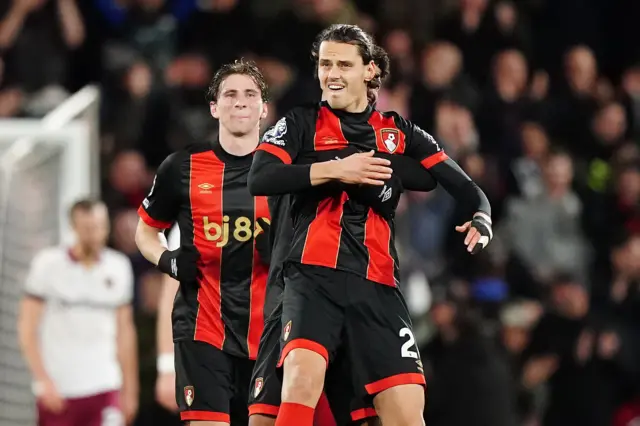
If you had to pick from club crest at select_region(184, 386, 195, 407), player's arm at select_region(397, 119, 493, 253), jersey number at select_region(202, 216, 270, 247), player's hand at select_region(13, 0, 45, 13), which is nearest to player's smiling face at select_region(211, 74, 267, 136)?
jersey number at select_region(202, 216, 270, 247)

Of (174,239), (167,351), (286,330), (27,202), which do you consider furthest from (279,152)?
(27,202)

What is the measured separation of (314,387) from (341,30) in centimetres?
137

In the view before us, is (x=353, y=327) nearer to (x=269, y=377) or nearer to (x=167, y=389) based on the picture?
(x=269, y=377)

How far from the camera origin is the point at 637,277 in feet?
35.2

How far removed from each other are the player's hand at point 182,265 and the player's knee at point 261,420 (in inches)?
31.9

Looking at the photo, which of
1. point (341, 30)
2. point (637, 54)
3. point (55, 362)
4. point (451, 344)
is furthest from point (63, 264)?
point (637, 54)

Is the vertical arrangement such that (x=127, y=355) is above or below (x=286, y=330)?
below

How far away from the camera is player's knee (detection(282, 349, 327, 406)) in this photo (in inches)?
190

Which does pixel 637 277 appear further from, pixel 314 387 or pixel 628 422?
pixel 314 387

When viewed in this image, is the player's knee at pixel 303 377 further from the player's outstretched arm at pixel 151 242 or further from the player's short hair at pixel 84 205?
the player's short hair at pixel 84 205

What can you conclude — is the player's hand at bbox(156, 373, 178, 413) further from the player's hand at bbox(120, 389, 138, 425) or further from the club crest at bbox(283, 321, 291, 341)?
the player's hand at bbox(120, 389, 138, 425)

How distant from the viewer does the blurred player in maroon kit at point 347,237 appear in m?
4.87

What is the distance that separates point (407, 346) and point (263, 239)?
→ 1123 millimetres

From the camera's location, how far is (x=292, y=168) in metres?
4.91
